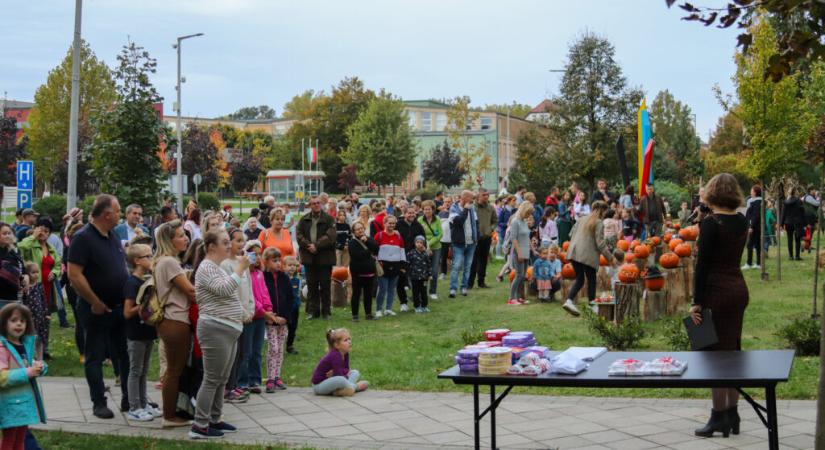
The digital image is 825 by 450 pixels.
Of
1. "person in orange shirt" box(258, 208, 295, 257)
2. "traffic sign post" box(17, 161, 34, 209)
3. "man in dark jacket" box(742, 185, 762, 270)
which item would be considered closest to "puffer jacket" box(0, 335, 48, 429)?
"person in orange shirt" box(258, 208, 295, 257)

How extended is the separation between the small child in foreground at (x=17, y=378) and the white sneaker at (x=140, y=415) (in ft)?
5.99

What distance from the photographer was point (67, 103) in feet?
185

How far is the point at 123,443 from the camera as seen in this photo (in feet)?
24.6

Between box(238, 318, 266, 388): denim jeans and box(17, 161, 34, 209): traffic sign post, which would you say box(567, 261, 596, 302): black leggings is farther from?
box(17, 161, 34, 209): traffic sign post

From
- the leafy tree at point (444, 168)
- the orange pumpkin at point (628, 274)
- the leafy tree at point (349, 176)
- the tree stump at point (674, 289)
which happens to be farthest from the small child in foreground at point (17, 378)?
the leafy tree at point (349, 176)

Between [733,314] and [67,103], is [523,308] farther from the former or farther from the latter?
[67,103]

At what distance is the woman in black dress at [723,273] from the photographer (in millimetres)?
7039

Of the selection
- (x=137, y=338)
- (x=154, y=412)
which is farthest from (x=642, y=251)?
(x=137, y=338)

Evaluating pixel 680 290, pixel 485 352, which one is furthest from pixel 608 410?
pixel 680 290

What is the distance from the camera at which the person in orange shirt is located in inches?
554

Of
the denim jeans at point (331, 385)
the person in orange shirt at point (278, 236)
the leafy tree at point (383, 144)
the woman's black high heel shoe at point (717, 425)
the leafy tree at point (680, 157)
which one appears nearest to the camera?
the woman's black high heel shoe at point (717, 425)

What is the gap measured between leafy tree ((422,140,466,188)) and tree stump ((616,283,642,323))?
65.8 meters

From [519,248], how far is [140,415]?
9.83m

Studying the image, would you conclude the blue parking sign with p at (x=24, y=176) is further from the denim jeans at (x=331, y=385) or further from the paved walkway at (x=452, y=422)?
the denim jeans at (x=331, y=385)
